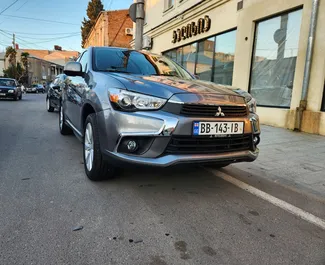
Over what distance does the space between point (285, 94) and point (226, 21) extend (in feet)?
12.4

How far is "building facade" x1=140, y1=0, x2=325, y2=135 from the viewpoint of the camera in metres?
6.95

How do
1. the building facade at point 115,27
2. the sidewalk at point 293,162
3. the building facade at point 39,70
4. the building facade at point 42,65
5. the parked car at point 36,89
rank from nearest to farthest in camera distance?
the sidewalk at point 293,162 < the building facade at point 115,27 < the parked car at point 36,89 < the building facade at point 42,65 < the building facade at point 39,70

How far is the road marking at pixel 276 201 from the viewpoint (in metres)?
2.63

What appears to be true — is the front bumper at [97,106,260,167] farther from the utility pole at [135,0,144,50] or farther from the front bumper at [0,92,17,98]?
the front bumper at [0,92,17,98]

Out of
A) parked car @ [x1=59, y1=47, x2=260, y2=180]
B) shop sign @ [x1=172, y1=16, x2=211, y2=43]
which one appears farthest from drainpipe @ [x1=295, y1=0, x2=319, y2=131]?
shop sign @ [x1=172, y1=16, x2=211, y2=43]

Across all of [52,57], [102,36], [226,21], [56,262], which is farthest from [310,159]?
[52,57]

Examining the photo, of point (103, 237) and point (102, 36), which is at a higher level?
point (102, 36)

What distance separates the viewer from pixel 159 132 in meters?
2.60

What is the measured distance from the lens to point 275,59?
8.23 metres

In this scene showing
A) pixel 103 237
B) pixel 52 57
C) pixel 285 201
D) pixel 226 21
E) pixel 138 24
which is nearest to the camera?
pixel 103 237

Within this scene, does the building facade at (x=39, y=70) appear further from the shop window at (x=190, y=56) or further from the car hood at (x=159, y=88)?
the car hood at (x=159, y=88)

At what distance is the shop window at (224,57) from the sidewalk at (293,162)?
163 inches

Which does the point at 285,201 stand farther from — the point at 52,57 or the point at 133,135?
the point at 52,57

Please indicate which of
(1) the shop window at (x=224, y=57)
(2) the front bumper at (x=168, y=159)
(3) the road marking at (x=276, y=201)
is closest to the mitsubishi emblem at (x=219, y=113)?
(2) the front bumper at (x=168, y=159)
